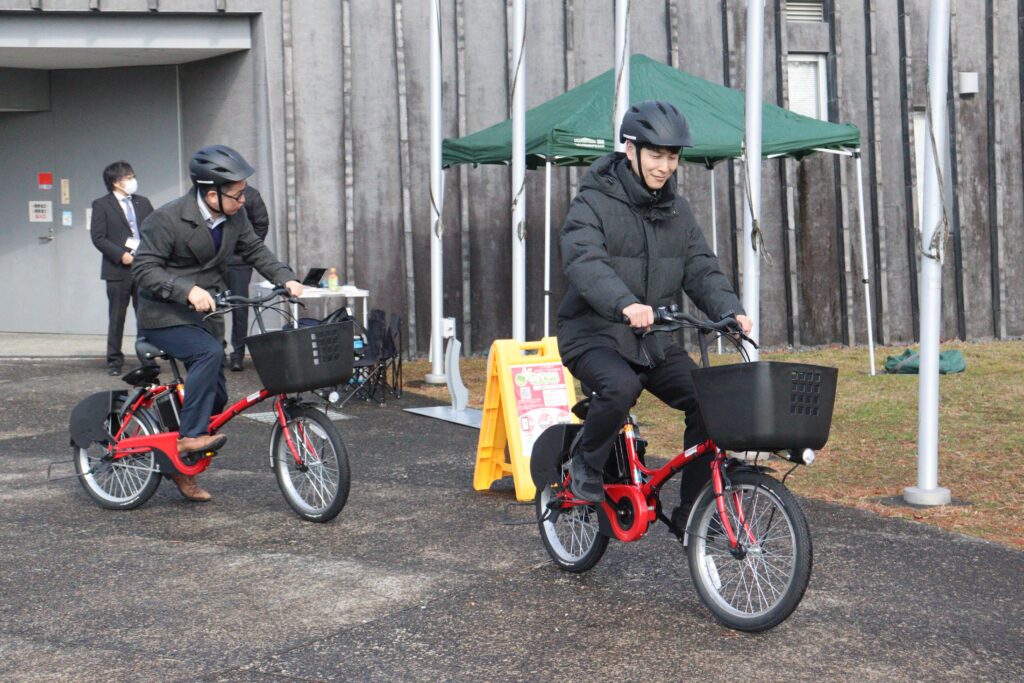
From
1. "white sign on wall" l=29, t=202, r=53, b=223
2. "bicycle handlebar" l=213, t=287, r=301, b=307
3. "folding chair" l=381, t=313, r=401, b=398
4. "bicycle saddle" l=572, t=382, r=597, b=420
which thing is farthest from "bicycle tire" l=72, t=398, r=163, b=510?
"white sign on wall" l=29, t=202, r=53, b=223

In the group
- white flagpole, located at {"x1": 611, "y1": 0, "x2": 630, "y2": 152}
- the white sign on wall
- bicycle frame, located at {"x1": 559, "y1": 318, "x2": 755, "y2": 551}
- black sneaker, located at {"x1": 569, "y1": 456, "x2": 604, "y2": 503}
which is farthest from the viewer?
the white sign on wall

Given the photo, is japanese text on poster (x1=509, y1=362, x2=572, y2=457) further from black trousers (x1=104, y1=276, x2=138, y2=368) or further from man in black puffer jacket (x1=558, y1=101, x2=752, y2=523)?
black trousers (x1=104, y1=276, x2=138, y2=368)

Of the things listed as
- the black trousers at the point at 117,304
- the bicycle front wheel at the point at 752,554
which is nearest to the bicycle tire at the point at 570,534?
the bicycle front wheel at the point at 752,554

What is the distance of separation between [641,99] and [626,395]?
24.0 ft

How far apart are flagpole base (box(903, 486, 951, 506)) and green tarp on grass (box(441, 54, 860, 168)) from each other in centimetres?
497

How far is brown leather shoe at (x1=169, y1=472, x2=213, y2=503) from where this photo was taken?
7504 millimetres

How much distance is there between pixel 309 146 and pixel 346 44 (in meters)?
1.21

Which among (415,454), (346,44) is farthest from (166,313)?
(346,44)

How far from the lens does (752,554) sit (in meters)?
5.00

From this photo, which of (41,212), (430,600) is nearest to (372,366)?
(430,600)

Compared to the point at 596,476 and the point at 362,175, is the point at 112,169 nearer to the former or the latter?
the point at 362,175

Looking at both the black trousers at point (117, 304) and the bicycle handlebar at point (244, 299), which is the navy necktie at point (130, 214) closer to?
the black trousers at point (117, 304)

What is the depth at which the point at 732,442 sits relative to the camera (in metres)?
4.84

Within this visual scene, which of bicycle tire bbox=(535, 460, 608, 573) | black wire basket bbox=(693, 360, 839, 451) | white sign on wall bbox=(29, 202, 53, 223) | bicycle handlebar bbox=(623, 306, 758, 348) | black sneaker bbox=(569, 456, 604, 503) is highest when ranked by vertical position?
white sign on wall bbox=(29, 202, 53, 223)
